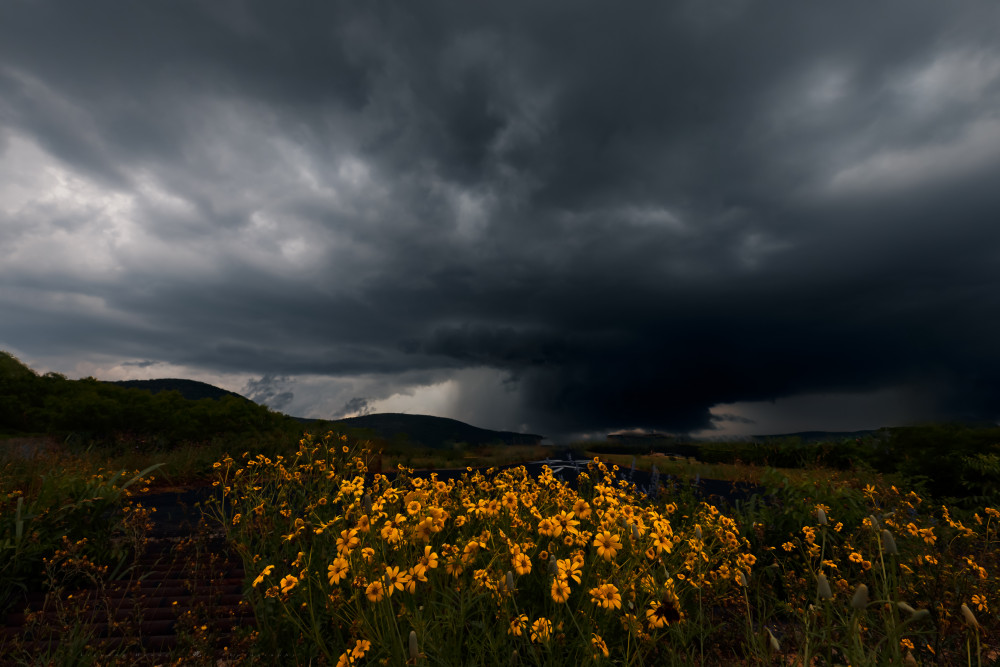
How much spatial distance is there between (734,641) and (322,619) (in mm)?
3246

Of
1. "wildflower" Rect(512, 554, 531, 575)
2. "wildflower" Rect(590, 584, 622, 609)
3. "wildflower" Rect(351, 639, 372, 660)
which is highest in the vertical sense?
"wildflower" Rect(512, 554, 531, 575)

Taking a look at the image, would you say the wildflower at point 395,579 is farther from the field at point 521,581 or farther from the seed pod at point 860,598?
the seed pod at point 860,598

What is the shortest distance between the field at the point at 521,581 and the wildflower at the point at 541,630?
2 centimetres

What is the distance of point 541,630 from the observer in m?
2.74

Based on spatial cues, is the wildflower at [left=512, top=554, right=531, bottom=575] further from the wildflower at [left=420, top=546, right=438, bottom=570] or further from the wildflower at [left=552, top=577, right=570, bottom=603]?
the wildflower at [left=420, top=546, right=438, bottom=570]

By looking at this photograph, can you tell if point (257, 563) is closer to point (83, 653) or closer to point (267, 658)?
point (267, 658)

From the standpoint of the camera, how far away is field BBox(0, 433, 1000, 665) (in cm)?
277

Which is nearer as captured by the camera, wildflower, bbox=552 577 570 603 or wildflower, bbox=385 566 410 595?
wildflower, bbox=385 566 410 595

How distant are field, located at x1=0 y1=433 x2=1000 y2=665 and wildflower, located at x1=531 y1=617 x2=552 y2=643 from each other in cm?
2

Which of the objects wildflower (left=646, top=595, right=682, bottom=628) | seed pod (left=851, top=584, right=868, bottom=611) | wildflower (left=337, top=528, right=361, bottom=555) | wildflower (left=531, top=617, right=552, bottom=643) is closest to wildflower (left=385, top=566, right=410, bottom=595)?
wildflower (left=337, top=528, right=361, bottom=555)

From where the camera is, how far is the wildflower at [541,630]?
2.68 metres

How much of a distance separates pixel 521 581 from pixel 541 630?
646mm

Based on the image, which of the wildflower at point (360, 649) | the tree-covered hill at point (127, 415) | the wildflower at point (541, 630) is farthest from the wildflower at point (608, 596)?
the tree-covered hill at point (127, 415)

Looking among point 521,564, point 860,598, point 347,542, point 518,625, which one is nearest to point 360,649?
point 347,542
